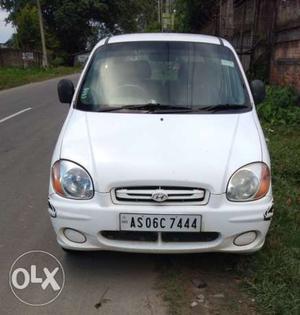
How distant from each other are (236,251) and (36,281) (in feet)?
4.92

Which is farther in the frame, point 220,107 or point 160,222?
point 220,107

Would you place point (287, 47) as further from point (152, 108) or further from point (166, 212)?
point (166, 212)

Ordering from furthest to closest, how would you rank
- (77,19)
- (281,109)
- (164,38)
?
(77,19)
(281,109)
(164,38)

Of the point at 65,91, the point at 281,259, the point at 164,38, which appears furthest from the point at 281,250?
the point at 65,91

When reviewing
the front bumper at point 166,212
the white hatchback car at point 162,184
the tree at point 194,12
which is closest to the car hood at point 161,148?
the white hatchback car at point 162,184

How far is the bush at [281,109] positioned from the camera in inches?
381

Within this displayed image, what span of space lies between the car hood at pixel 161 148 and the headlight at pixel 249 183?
5cm

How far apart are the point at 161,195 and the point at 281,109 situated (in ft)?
23.3

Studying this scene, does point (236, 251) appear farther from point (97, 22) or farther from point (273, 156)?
point (97, 22)

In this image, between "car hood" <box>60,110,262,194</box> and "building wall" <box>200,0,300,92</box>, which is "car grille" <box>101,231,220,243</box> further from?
"building wall" <box>200,0,300,92</box>

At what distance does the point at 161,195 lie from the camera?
11.7 ft

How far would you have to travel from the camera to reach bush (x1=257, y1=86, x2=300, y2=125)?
31.8 ft

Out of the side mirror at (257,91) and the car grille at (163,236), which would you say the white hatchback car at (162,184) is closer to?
the car grille at (163,236)

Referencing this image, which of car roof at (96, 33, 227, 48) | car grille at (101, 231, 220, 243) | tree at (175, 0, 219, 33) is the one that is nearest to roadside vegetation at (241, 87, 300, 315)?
car grille at (101, 231, 220, 243)
